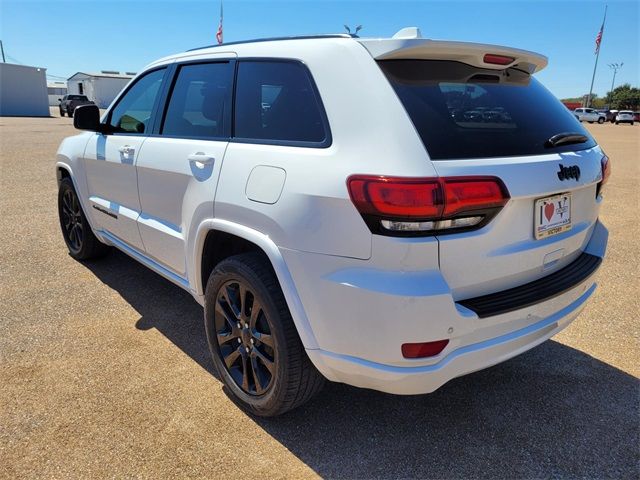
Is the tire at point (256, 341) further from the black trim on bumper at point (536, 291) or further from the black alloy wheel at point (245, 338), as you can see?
the black trim on bumper at point (536, 291)

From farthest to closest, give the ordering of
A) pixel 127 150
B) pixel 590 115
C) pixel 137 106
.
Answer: pixel 590 115, pixel 137 106, pixel 127 150

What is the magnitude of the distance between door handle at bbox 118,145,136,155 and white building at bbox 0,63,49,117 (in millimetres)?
44967

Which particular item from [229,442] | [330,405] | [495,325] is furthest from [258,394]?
[495,325]

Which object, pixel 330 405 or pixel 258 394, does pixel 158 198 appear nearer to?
pixel 258 394

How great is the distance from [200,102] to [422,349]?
6.71ft

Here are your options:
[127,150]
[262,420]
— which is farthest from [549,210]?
[127,150]

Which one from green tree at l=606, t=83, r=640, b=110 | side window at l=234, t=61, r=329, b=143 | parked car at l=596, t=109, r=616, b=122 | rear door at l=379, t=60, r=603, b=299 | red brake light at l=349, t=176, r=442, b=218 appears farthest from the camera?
green tree at l=606, t=83, r=640, b=110

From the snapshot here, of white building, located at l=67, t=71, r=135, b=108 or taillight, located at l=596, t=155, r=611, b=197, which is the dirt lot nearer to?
taillight, located at l=596, t=155, r=611, b=197

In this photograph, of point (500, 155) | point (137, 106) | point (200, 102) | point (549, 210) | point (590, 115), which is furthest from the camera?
point (590, 115)

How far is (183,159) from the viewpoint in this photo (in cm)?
285

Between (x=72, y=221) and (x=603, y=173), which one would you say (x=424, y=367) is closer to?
(x=603, y=173)

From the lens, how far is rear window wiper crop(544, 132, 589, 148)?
2.27m

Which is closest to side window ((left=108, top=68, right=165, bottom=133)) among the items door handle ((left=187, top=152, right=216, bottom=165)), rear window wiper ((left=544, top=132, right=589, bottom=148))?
door handle ((left=187, top=152, right=216, bottom=165))

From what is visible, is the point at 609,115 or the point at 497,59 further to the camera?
the point at 609,115
